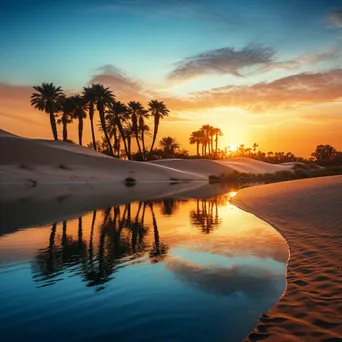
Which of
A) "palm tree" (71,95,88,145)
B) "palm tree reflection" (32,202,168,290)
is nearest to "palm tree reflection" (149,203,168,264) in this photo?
"palm tree reflection" (32,202,168,290)

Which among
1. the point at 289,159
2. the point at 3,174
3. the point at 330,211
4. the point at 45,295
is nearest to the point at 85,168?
the point at 3,174

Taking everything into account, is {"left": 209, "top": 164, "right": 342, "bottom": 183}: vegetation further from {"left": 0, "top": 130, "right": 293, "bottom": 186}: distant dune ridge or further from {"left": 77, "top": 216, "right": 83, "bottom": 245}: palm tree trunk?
{"left": 77, "top": 216, "right": 83, "bottom": 245}: palm tree trunk

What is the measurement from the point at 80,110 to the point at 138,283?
82.0m

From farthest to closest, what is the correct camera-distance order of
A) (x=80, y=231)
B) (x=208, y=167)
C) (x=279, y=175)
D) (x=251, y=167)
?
(x=251, y=167)
(x=208, y=167)
(x=279, y=175)
(x=80, y=231)

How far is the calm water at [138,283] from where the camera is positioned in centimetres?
436

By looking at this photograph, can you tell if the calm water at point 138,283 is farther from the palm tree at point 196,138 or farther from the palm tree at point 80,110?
the palm tree at point 196,138

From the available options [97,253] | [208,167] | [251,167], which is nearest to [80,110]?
[208,167]

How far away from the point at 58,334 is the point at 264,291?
359 centimetres

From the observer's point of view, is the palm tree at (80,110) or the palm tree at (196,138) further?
the palm tree at (196,138)

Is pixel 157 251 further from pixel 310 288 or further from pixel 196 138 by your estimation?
pixel 196 138

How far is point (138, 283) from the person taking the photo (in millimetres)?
6094

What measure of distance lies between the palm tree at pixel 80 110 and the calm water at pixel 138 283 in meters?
74.7

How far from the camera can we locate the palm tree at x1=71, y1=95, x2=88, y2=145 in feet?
265

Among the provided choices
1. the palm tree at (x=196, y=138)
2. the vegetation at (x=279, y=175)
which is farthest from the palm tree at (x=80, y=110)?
the palm tree at (x=196, y=138)
